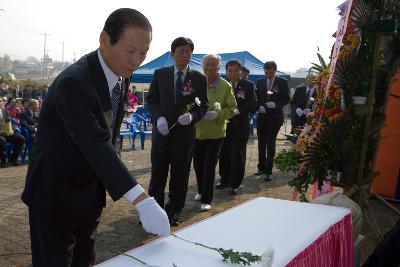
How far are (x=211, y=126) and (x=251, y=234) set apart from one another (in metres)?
3.48

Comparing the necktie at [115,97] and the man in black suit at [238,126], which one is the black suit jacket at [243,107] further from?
the necktie at [115,97]

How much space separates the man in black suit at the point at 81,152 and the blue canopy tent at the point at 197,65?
13873mm

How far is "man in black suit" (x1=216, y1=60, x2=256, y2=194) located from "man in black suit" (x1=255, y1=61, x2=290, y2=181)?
1.00 m

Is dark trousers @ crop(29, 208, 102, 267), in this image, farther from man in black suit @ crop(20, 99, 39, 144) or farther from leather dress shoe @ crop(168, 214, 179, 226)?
man in black suit @ crop(20, 99, 39, 144)

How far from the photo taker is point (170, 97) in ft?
15.5

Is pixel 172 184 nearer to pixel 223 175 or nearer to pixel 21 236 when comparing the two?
pixel 21 236

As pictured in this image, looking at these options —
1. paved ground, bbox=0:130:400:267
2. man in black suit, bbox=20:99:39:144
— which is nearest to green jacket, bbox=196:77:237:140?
paved ground, bbox=0:130:400:267

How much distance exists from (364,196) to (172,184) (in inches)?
80.9

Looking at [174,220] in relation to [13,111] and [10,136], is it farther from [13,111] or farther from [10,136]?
[13,111]

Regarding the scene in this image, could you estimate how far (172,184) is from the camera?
4816 millimetres

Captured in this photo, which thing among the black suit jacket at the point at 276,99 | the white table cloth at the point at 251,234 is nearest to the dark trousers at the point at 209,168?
the black suit jacket at the point at 276,99

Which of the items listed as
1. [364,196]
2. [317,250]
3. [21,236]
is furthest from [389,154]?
[21,236]

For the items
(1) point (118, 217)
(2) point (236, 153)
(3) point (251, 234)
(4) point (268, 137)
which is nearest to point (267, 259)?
(3) point (251, 234)

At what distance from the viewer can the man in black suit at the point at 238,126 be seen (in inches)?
254
